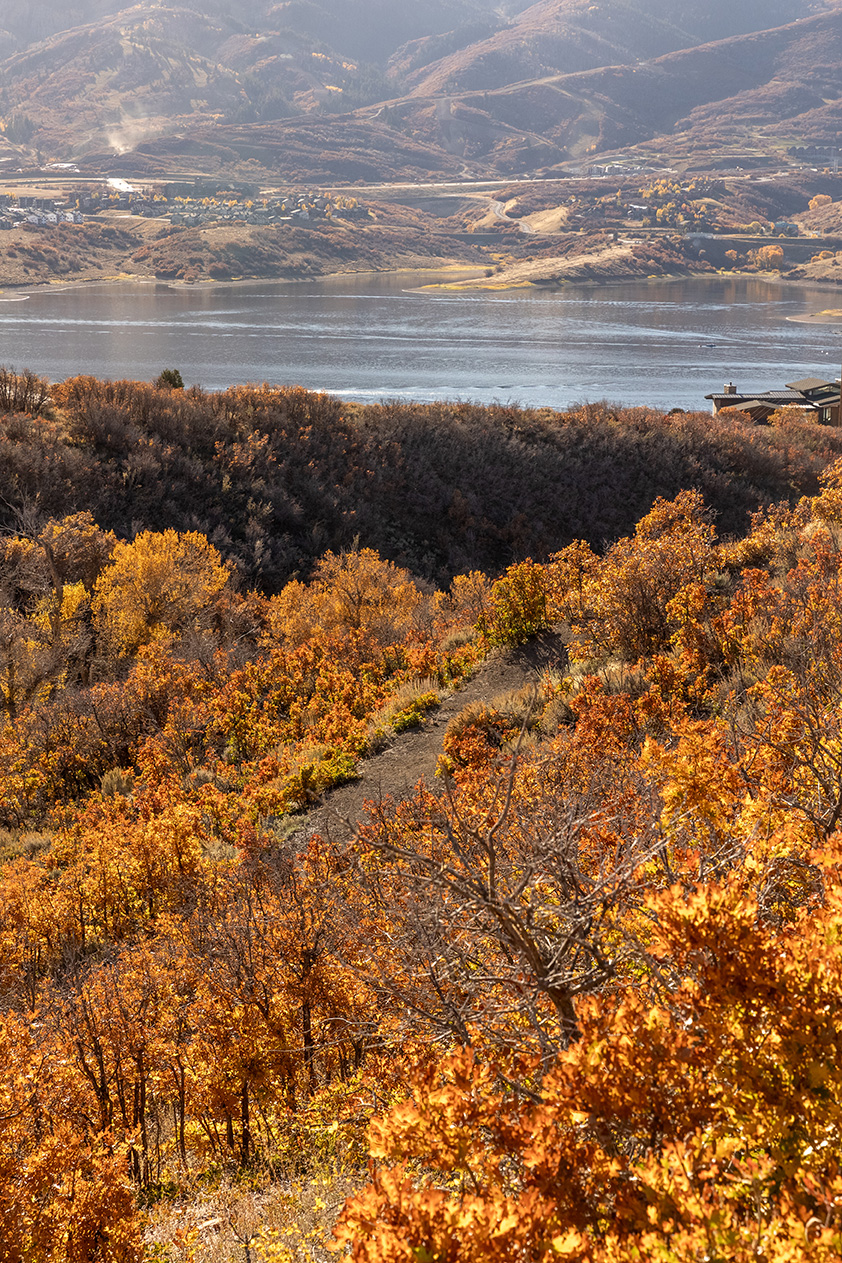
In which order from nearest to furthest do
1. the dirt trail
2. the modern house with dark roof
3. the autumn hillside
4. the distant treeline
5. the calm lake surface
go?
the autumn hillside
the dirt trail
the distant treeline
the modern house with dark roof
the calm lake surface

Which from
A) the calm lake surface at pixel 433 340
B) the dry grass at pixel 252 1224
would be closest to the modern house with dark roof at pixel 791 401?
the calm lake surface at pixel 433 340

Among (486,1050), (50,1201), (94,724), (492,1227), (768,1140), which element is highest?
(768,1140)

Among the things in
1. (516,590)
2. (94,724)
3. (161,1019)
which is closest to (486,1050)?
(161,1019)

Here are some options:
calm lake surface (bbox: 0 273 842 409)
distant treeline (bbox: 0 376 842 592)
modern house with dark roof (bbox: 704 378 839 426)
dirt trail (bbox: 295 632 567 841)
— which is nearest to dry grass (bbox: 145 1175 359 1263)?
dirt trail (bbox: 295 632 567 841)

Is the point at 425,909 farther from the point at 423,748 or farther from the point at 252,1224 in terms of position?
the point at 423,748

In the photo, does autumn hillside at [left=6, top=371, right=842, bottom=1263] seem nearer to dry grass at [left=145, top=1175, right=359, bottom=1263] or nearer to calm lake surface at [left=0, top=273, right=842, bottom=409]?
dry grass at [left=145, top=1175, right=359, bottom=1263]

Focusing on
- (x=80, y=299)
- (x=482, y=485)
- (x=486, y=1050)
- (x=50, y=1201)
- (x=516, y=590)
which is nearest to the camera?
(x=486, y=1050)

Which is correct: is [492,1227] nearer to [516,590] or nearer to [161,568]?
[516,590]

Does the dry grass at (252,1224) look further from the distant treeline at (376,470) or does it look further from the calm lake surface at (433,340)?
the calm lake surface at (433,340)
